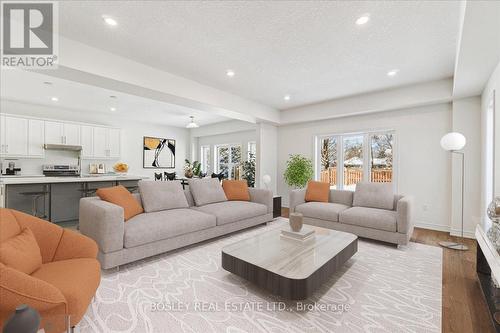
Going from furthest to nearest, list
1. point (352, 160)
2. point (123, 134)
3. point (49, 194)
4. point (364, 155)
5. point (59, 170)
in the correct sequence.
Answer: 1. point (123, 134)
2. point (59, 170)
3. point (352, 160)
4. point (364, 155)
5. point (49, 194)

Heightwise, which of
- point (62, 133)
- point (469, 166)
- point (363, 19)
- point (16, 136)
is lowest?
point (469, 166)

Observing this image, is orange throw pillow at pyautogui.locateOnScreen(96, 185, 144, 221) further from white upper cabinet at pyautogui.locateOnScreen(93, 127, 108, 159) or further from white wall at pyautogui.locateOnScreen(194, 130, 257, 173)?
white wall at pyautogui.locateOnScreen(194, 130, 257, 173)

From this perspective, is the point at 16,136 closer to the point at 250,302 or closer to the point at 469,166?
the point at 250,302

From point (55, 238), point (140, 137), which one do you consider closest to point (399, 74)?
point (55, 238)

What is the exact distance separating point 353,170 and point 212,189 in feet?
10.9

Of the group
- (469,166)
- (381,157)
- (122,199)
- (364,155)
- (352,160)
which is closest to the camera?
(122,199)

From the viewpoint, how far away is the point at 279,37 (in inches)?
106

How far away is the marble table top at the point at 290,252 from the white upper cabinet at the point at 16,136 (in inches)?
236

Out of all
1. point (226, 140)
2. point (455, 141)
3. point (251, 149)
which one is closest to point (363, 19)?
point (455, 141)

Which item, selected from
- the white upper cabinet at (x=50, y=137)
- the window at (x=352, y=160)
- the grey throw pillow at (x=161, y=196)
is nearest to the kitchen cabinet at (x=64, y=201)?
the grey throw pillow at (x=161, y=196)

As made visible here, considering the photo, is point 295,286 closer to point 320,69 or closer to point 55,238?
point 55,238

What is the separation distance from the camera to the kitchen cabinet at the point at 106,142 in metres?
6.53

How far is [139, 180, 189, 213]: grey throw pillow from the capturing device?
3.31 meters

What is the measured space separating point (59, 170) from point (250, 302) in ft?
20.0
